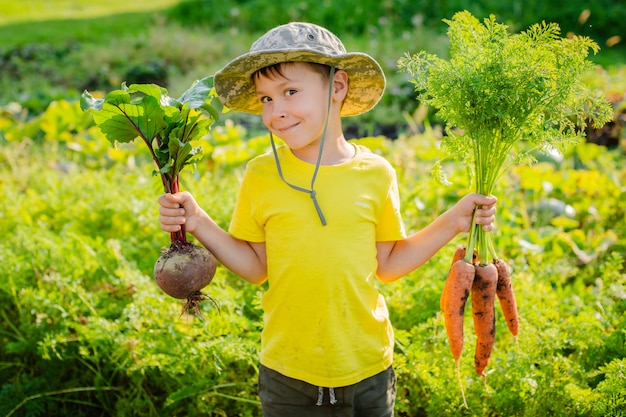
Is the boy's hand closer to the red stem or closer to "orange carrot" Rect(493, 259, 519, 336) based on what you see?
"orange carrot" Rect(493, 259, 519, 336)

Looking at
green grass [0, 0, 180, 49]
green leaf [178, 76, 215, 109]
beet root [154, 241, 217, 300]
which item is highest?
→ green grass [0, 0, 180, 49]

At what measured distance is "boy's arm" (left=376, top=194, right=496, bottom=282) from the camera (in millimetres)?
2062

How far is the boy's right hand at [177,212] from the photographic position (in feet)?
6.35

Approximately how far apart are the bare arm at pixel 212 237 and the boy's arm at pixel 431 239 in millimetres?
397

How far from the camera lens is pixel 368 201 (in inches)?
79.7

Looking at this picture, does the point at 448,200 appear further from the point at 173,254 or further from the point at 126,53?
the point at 126,53

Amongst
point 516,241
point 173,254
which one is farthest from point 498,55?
point 516,241

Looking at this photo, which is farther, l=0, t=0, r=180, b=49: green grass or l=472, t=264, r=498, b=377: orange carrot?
l=0, t=0, r=180, b=49: green grass

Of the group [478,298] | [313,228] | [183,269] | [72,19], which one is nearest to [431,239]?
[478,298]

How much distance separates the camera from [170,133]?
192cm

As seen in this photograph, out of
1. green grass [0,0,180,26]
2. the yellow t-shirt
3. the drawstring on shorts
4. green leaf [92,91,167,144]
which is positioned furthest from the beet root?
green grass [0,0,180,26]

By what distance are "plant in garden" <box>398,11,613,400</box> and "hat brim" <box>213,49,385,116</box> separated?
0.43 feet

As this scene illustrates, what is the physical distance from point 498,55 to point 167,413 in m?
1.86

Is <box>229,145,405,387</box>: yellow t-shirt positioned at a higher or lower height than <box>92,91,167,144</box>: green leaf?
lower
